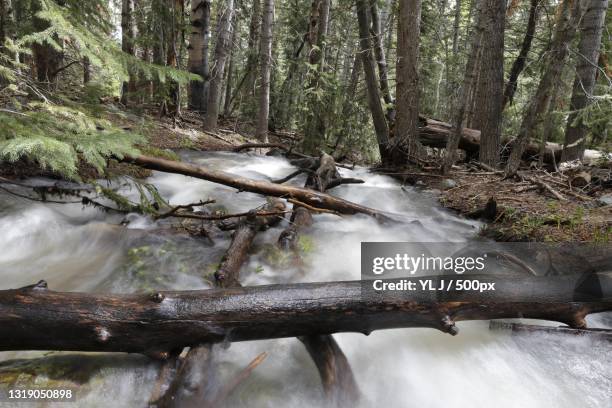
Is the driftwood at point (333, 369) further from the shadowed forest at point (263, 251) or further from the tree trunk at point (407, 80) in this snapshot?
the tree trunk at point (407, 80)

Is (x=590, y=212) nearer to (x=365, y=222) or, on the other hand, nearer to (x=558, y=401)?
(x=365, y=222)

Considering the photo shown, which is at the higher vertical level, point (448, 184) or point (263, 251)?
point (448, 184)

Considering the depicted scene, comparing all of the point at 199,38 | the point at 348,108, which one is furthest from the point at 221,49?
the point at 348,108

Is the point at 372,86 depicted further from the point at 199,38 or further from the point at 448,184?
the point at 199,38

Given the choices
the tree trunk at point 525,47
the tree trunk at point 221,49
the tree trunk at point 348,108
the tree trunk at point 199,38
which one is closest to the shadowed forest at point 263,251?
the tree trunk at point 348,108

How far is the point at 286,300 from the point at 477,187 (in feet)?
17.0

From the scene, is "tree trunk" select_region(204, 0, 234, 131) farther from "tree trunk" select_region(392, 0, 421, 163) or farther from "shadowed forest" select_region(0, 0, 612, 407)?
"tree trunk" select_region(392, 0, 421, 163)

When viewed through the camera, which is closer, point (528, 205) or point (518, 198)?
point (528, 205)

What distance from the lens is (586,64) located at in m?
7.62

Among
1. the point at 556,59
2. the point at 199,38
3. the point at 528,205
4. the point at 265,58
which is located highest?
the point at 199,38

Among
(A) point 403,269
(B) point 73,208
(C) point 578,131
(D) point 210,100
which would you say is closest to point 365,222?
(A) point 403,269

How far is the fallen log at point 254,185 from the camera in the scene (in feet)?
15.2

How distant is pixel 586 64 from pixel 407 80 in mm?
3555

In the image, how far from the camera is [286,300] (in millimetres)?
2320
